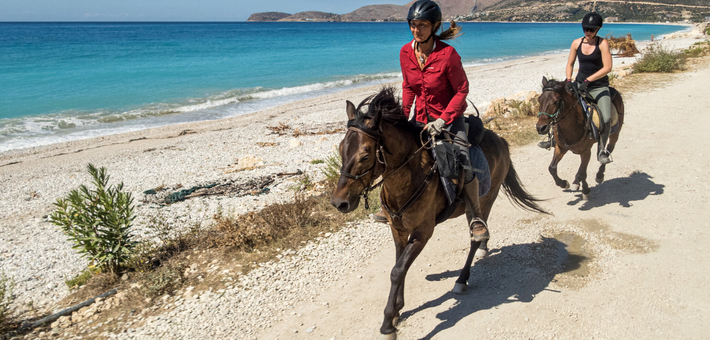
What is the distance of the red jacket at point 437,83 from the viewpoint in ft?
12.9

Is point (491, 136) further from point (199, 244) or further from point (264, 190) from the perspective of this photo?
point (264, 190)

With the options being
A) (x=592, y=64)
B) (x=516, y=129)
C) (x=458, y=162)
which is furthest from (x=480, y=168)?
(x=516, y=129)

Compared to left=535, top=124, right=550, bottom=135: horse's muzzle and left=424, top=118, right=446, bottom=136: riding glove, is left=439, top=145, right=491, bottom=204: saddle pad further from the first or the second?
left=535, top=124, right=550, bottom=135: horse's muzzle

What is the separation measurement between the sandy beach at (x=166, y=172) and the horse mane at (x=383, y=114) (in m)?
2.21

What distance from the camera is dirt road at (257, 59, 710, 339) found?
14.1 ft

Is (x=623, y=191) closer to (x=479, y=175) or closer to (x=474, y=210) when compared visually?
(x=479, y=175)

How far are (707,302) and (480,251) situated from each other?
236 cm

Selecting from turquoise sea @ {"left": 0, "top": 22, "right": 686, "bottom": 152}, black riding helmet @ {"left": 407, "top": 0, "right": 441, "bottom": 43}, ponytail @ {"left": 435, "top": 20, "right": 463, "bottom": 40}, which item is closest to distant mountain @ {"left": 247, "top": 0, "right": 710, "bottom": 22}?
turquoise sea @ {"left": 0, "top": 22, "right": 686, "bottom": 152}

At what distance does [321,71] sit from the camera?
125 feet

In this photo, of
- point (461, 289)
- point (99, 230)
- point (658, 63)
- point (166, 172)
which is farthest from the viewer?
point (658, 63)

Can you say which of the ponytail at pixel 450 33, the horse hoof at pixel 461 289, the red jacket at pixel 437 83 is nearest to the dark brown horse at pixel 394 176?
the horse hoof at pixel 461 289

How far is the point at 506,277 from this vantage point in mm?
5219

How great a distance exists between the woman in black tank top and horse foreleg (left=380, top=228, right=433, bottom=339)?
462 cm

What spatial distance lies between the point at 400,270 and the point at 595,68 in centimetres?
571
